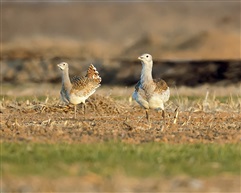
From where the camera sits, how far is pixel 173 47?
193 feet

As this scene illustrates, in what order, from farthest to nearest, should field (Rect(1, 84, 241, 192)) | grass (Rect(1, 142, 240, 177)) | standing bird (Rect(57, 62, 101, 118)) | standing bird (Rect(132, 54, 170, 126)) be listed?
standing bird (Rect(57, 62, 101, 118)) → standing bird (Rect(132, 54, 170, 126)) → grass (Rect(1, 142, 240, 177)) → field (Rect(1, 84, 241, 192))

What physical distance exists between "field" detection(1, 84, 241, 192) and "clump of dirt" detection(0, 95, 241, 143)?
2cm

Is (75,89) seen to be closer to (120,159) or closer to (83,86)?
(83,86)

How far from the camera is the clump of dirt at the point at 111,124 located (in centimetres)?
1327

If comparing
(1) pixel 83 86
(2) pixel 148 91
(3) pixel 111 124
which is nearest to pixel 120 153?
(2) pixel 148 91

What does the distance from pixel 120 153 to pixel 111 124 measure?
4.22 meters

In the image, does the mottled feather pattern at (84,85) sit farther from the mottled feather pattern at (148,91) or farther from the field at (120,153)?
the mottled feather pattern at (148,91)

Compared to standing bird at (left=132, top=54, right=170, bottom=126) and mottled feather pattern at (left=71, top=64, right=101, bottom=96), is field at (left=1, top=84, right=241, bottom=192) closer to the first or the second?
standing bird at (left=132, top=54, right=170, bottom=126)

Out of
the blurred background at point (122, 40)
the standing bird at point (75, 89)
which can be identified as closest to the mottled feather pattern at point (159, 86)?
the standing bird at point (75, 89)

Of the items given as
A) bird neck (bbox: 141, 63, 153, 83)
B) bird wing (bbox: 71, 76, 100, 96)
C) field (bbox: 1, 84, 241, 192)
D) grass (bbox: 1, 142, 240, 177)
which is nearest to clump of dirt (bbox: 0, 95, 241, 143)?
field (bbox: 1, 84, 241, 192)

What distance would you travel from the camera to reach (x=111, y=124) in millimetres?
15625

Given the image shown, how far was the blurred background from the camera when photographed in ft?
128

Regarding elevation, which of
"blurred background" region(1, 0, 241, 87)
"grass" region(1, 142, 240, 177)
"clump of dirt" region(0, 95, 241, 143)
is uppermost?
"blurred background" region(1, 0, 241, 87)

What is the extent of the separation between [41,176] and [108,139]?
10.5ft
